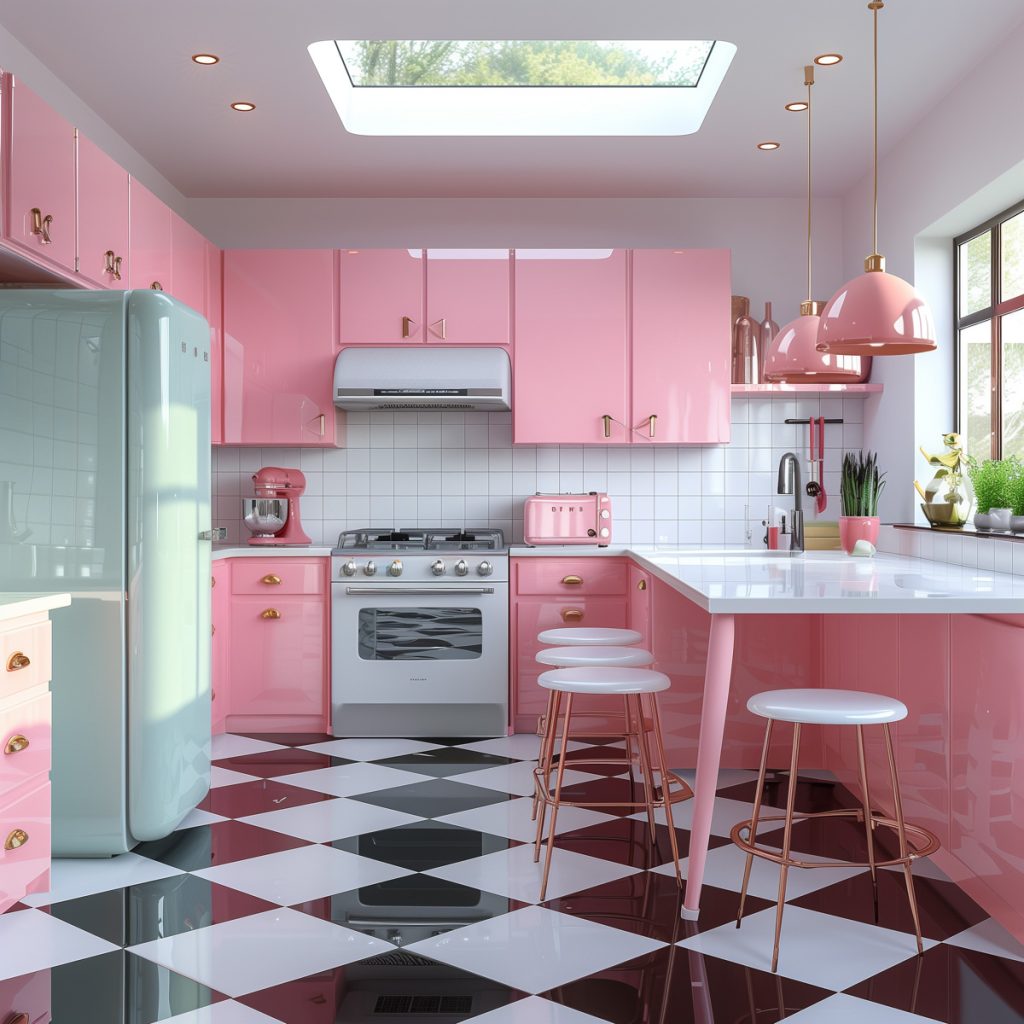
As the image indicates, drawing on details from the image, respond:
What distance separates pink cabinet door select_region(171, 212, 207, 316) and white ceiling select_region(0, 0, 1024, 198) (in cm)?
37

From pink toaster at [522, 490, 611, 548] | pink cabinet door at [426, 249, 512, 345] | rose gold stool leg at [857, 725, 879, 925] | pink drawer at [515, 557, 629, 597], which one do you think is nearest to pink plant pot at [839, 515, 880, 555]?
pink drawer at [515, 557, 629, 597]

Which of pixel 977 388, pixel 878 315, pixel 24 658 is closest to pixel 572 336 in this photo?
pixel 977 388

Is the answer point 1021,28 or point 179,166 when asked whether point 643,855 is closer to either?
point 1021,28

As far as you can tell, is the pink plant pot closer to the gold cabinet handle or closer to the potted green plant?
the potted green plant

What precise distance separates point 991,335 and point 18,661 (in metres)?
3.50

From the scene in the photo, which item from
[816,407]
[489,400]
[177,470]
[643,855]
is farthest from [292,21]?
[816,407]

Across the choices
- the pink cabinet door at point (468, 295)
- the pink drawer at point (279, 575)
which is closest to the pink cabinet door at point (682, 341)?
the pink cabinet door at point (468, 295)

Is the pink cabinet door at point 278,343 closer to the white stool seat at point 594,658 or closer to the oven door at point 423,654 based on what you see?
the oven door at point 423,654

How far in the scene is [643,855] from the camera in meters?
2.95

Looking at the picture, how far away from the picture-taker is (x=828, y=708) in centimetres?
227

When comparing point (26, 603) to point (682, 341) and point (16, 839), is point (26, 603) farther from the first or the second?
point (682, 341)

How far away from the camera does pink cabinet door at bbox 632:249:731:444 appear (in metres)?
4.71

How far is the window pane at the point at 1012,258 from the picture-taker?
3715mm

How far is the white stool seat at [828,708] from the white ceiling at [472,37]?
2026 mm
